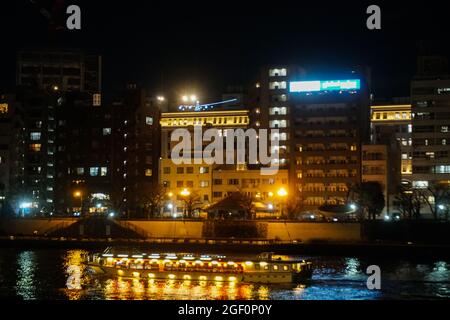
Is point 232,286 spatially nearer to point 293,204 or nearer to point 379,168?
point 293,204

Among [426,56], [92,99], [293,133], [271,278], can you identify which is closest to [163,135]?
[92,99]

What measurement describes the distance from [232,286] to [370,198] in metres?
26.6

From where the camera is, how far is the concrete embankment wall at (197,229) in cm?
5584

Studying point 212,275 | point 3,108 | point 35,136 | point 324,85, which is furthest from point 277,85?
point 212,275

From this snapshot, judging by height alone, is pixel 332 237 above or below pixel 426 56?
below

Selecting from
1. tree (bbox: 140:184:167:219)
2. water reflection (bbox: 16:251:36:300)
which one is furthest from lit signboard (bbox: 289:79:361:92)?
water reflection (bbox: 16:251:36:300)

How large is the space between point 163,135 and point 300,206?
3115cm

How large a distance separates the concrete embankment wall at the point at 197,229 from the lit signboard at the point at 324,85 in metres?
19.7

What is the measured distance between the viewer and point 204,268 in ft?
127

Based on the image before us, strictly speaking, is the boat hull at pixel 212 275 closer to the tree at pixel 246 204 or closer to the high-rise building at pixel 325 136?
the tree at pixel 246 204

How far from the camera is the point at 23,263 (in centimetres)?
4531

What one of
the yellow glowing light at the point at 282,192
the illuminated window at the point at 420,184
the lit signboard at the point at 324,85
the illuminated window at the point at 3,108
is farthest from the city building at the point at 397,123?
the illuminated window at the point at 3,108

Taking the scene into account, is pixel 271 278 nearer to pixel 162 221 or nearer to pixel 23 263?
pixel 23 263
